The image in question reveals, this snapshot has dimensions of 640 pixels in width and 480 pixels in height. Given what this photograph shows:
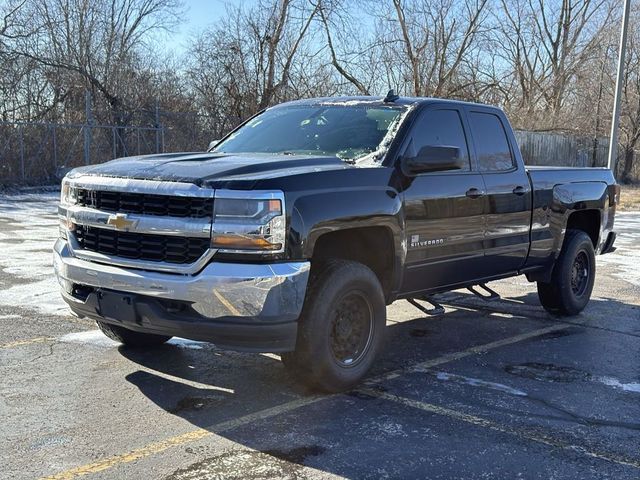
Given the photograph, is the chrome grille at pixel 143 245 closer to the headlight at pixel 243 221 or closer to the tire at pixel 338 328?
the headlight at pixel 243 221

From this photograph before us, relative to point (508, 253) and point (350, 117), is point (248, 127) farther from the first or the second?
point (508, 253)

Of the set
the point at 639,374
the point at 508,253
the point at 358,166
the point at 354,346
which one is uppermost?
the point at 358,166

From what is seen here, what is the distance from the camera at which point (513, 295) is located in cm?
900

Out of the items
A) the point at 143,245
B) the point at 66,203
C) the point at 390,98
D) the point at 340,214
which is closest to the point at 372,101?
the point at 390,98

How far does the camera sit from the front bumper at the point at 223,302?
14.0ft

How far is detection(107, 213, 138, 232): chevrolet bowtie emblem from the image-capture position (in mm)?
4559

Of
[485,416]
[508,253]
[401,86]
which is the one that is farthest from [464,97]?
[485,416]

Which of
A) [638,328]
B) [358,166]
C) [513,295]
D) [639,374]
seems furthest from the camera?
[513,295]

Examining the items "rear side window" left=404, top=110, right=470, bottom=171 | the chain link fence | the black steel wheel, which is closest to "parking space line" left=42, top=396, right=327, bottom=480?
the black steel wheel

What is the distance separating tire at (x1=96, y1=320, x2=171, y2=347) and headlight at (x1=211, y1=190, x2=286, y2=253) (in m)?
1.79

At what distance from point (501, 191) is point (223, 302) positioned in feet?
10.3

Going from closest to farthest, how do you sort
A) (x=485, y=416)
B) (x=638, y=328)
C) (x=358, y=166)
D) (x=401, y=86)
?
1. (x=485, y=416)
2. (x=358, y=166)
3. (x=638, y=328)
4. (x=401, y=86)

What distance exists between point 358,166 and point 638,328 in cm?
397

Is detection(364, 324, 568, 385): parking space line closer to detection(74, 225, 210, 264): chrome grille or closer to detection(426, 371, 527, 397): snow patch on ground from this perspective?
detection(426, 371, 527, 397): snow patch on ground
